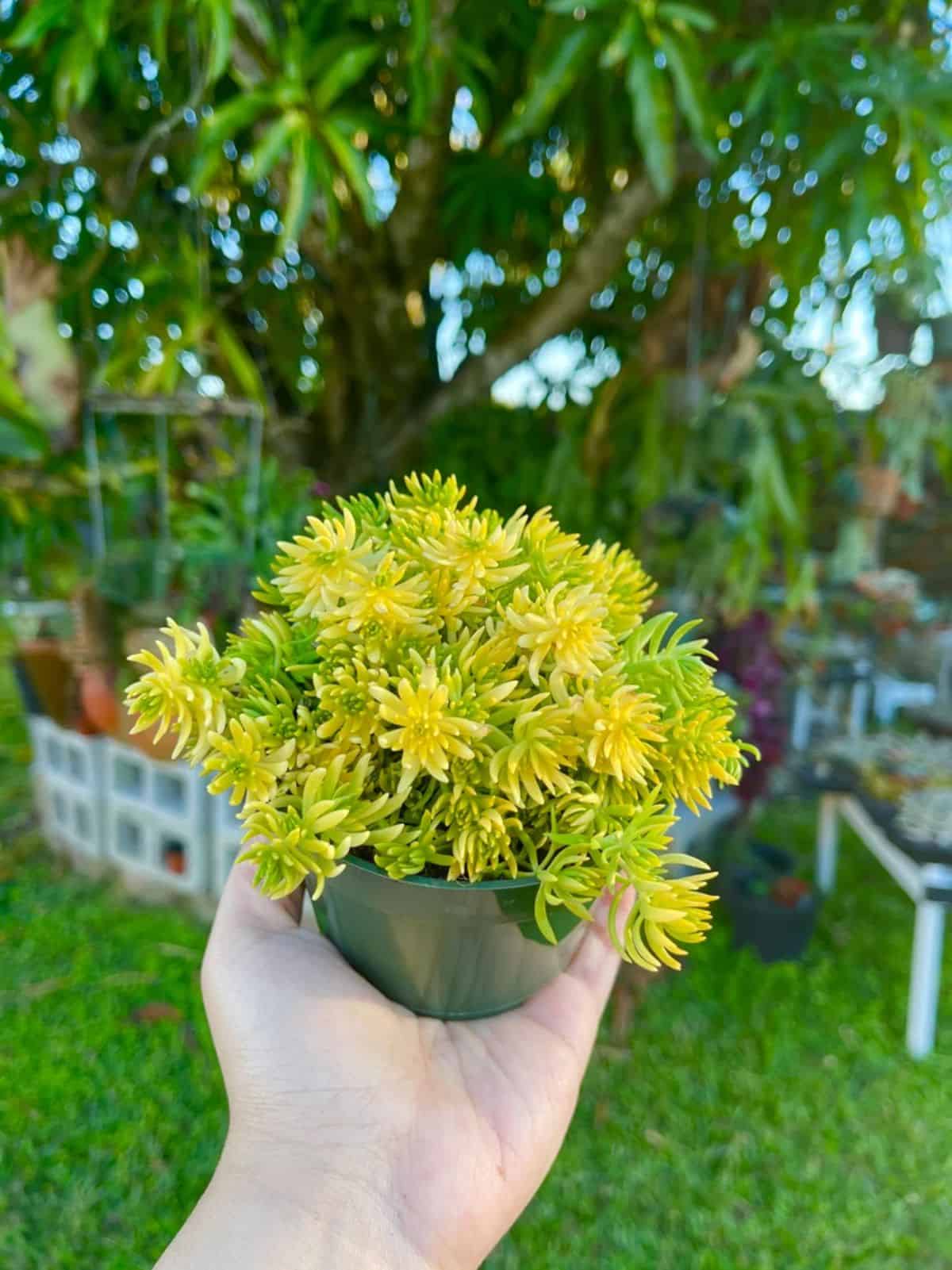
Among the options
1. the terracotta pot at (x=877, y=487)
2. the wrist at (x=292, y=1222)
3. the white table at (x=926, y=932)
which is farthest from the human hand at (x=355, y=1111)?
the terracotta pot at (x=877, y=487)

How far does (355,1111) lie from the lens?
1.85 feet

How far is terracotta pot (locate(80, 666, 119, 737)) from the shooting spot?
1.95m

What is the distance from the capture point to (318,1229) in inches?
20.1

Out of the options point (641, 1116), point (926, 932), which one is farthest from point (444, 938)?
point (926, 932)

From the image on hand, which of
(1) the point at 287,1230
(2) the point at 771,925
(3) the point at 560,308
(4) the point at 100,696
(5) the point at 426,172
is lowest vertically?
(2) the point at 771,925

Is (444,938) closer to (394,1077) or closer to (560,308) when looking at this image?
(394,1077)

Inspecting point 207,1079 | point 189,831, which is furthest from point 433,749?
point 189,831

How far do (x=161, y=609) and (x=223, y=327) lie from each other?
1.84ft

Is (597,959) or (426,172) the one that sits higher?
(426,172)

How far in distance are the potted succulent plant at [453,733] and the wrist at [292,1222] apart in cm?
14

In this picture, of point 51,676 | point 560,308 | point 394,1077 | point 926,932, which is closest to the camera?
point 394,1077

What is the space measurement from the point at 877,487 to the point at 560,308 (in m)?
0.81

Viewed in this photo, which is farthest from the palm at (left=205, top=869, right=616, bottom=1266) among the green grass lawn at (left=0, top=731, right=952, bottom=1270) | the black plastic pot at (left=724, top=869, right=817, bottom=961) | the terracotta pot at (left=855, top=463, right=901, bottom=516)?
the terracotta pot at (left=855, top=463, right=901, bottom=516)

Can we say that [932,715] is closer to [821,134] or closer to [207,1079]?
[821,134]
